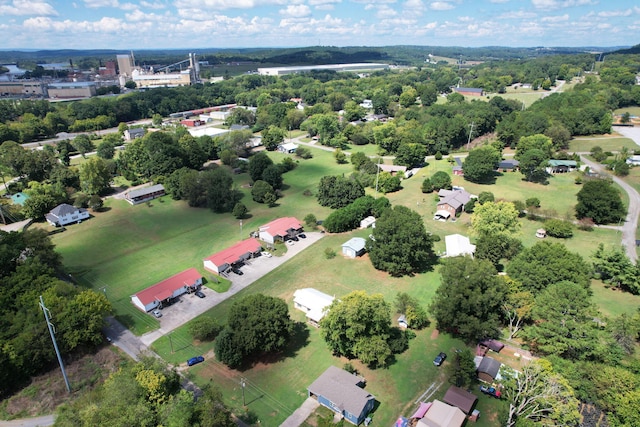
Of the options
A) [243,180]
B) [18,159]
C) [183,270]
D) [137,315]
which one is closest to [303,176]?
[243,180]

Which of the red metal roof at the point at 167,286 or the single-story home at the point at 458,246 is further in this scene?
the single-story home at the point at 458,246

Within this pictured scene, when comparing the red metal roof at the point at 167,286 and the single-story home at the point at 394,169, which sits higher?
the single-story home at the point at 394,169

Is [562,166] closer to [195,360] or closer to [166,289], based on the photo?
[166,289]

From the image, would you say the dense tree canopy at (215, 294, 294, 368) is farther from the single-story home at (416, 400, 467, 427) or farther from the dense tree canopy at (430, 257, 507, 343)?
the dense tree canopy at (430, 257, 507, 343)

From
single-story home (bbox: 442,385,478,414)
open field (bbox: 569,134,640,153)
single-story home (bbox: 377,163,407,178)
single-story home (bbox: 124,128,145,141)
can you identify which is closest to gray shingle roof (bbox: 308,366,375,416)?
single-story home (bbox: 442,385,478,414)

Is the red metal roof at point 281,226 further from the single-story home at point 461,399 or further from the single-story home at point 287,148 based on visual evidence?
the single-story home at point 287,148

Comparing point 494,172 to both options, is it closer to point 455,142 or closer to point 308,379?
point 455,142

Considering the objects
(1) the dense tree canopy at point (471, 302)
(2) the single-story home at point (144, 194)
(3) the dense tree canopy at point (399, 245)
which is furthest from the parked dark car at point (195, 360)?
(2) the single-story home at point (144, 194)
